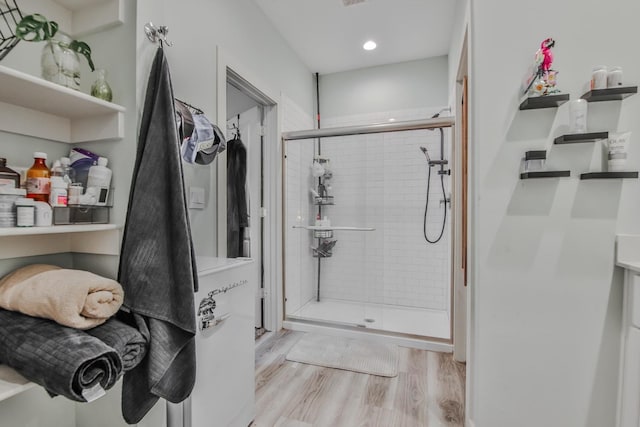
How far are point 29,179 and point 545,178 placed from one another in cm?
187

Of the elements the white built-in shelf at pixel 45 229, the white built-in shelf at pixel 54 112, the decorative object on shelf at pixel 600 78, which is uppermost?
the decorative object on shelf at pixel 600 78

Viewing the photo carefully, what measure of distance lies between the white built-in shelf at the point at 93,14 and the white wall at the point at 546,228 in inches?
56.7

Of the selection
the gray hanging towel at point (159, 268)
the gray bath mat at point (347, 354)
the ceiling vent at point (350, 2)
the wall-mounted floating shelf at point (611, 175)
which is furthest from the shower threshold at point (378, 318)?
the ceiling vent at point (350, 2)

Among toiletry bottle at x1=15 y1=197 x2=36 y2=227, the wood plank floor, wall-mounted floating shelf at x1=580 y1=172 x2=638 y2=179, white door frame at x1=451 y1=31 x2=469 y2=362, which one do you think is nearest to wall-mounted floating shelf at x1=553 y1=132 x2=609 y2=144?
wall-mounted floating shelf at x1=580 y1=172 x2=638 y2=179

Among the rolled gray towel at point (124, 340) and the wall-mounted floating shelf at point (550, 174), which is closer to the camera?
the rolled gray towel at point (124, 340)

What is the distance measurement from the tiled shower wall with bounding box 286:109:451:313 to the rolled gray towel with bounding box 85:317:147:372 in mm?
1840

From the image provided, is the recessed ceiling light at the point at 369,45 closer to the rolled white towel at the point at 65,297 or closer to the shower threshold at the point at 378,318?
the shower threshold at the point at 378,318

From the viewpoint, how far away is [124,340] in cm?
85

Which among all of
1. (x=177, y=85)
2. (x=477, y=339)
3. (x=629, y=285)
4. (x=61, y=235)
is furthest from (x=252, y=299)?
(x=629, y=285)

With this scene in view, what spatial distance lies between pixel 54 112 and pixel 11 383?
90 cm

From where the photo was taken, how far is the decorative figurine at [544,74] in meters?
1.12

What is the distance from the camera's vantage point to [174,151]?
1.01 m

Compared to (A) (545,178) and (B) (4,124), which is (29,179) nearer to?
(B) (4,124)

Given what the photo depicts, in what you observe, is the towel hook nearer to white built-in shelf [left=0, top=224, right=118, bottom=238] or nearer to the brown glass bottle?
the brown glass bottle
